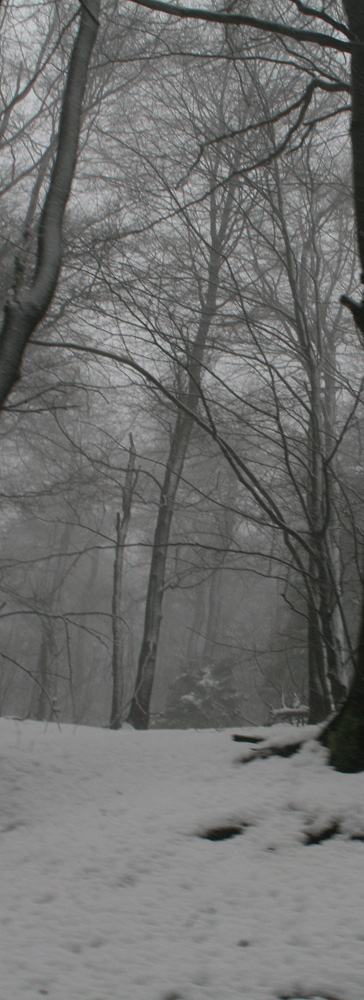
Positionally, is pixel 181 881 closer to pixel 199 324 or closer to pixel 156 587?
pixel 199 324

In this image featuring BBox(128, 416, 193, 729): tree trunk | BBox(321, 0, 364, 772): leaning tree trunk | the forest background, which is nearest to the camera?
BBox(321, 0, 364, 772): leaning tree trunk

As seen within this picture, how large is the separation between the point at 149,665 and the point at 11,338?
27.8ft

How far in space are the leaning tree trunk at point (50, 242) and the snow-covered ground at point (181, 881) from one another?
54.9 inches

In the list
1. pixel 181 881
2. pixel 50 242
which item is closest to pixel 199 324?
pixel 50 242

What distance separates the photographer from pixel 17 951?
4.26ft

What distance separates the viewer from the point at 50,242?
2.33 meters

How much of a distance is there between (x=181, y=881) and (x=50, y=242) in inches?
78.7

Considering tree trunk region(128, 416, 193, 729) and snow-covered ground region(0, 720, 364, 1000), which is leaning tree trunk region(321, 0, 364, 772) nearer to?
snow-covered ground region(0, 720, 364, 1000)

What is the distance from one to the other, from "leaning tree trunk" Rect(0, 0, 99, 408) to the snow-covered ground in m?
1.40

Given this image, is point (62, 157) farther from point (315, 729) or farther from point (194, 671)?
point (194, 671)

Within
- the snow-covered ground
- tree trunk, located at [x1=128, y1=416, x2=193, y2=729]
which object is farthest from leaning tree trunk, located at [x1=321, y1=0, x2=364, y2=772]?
tree trunk, located at [x1=128, y1=416, x2=193, y2=729]

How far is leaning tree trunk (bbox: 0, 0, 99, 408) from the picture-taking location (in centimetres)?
A: 219

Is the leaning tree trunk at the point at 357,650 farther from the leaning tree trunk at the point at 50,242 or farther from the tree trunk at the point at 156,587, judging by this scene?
the tree trunk at the point at 156,587

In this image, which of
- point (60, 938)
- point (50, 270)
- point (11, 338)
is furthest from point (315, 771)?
point (50, 270)
